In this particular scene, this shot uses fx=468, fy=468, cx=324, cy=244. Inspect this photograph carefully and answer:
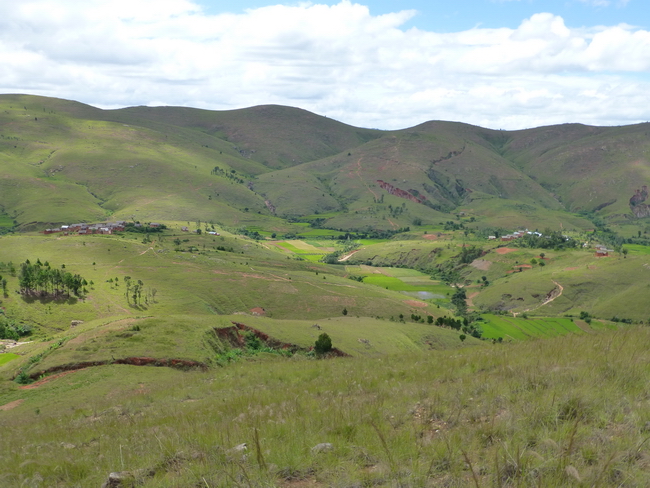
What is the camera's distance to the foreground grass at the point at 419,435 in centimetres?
623

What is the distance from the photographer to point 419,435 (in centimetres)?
804

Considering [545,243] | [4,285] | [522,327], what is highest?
[545,243]

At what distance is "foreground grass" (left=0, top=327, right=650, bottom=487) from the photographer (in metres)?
6.23

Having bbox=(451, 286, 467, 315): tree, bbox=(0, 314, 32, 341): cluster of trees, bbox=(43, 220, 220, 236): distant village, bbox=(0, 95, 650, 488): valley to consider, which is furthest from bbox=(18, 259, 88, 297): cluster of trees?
bbox=(451, 286, 467, 315): tree

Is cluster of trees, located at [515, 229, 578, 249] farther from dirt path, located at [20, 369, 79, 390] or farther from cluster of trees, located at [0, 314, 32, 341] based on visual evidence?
dirt path, located at [20, 369, 79, 390]

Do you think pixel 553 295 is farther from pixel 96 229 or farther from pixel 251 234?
pixel 96 229

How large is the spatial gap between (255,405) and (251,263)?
97.5 m

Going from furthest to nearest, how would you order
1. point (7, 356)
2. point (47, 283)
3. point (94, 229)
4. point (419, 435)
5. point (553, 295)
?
1. point (94, 229)
2. point (553, 295)
3. point (47, 283)
4. point (7, 356)
5. point (419, 435)

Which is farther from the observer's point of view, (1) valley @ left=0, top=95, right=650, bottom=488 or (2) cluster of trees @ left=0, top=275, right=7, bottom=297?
(2) cluster of trees @ left=0, top=275, right=7, bottom=297

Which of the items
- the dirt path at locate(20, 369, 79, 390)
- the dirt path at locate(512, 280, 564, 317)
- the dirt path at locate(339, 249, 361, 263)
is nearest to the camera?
the dirt path at locate(20, 369, 79, 390)

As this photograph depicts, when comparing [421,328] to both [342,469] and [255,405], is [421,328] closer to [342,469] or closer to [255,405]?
[255,405]

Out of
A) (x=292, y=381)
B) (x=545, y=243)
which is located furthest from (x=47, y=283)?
(x=545, y=243)

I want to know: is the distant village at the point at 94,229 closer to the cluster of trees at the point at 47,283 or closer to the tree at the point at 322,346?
the cluster of trees at the point at 47,283

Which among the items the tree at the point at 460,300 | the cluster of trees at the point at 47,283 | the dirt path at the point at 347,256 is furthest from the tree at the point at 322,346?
the dirt path at the point at 347,256
